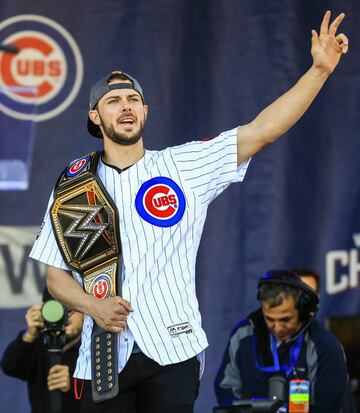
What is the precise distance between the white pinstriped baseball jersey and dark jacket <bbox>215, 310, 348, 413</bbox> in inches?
55.3

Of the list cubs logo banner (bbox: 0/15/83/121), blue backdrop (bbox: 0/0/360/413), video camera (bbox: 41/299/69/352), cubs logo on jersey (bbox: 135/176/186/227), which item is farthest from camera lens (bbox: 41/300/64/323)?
cubs logo banner (bbox: 0/15/83/121)

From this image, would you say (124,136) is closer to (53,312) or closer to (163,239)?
(163,239)

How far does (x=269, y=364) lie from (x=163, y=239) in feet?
5.31

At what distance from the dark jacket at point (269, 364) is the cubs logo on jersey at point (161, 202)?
152cm

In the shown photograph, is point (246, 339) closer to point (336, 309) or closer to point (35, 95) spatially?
point (336, 309)

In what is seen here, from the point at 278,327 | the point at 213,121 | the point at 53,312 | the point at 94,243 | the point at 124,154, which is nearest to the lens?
the point at 94,243

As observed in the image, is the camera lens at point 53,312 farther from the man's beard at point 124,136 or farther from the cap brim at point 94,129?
the man's beard at point 124,136

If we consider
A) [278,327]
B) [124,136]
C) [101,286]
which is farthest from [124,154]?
[278,327]

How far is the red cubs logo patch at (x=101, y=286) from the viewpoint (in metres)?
3.83

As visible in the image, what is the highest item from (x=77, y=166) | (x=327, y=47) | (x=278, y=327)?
(x=327, y=47)

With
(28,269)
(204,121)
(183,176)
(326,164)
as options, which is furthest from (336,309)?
(183,176)

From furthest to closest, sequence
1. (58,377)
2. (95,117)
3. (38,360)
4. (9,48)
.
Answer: (9,48), (38,360), (58,377), (95,117)

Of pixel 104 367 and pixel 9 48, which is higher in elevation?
pixel 9 48

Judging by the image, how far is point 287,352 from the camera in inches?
207
